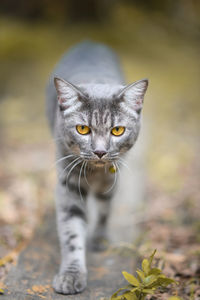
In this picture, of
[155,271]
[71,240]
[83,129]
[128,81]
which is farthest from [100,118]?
[128,81]

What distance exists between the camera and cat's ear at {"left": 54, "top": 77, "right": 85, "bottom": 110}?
2568 millimetres

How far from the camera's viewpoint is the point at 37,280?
2.49 metres

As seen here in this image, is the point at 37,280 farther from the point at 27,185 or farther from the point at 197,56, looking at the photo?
the point at 197,56

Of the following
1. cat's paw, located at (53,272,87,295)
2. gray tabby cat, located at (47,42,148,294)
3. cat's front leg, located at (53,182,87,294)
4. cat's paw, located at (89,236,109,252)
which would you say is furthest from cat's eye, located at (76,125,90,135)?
cat's paw, located at (89,236,109,252)

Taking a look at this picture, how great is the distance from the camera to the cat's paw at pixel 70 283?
93.5 inches

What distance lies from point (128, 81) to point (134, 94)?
12.3 ft

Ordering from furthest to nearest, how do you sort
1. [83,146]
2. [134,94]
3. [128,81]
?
[128,81], [134,94], [83,146]

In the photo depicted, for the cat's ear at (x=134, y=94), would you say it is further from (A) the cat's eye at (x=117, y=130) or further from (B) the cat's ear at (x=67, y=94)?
(B) the cat's ear at (x=67, y=94)

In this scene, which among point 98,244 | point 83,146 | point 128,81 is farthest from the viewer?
point 128,81

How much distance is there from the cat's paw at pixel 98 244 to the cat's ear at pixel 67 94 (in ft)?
4.27

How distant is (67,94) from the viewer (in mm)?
2617

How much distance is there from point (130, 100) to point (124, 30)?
31.6ft

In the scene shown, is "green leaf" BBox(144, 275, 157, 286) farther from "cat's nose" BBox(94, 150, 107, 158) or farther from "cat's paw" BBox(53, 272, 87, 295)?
"cat's nose" BBox(94, 150, 107, 158)

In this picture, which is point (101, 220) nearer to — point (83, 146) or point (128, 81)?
point (83, 146)
